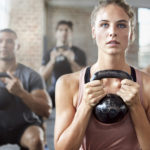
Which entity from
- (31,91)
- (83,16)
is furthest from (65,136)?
(83,16)

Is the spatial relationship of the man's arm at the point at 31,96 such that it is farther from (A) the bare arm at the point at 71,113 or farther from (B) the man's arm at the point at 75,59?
(A) the bare arm at the point at 71,113

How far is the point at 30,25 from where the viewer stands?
1.90 meters

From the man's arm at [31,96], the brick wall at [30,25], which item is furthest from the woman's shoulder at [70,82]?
the brick wall at [30,25]

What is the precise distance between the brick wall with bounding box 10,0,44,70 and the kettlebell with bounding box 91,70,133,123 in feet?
4.09

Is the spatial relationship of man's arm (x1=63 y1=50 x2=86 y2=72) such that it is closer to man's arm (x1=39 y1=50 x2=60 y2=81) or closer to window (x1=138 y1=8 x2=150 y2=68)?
man's arm (x1=39 y1=50 x2=60 y2=81)

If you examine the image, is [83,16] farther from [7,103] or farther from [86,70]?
[86,70]

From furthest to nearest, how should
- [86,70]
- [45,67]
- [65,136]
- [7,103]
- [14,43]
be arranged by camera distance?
[45,67] → [14,43] → [7,103] → [86,70] → [65,136]

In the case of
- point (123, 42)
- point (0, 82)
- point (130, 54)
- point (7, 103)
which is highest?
point (123, 42)

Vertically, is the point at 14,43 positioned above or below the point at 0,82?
above

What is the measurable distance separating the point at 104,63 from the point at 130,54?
1173mm

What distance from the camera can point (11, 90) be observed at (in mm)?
1679

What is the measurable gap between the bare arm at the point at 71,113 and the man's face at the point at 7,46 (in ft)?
3.48

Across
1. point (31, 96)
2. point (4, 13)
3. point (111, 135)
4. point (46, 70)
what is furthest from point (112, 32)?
point (4, 13)

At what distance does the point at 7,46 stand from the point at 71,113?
1157 millimetres
